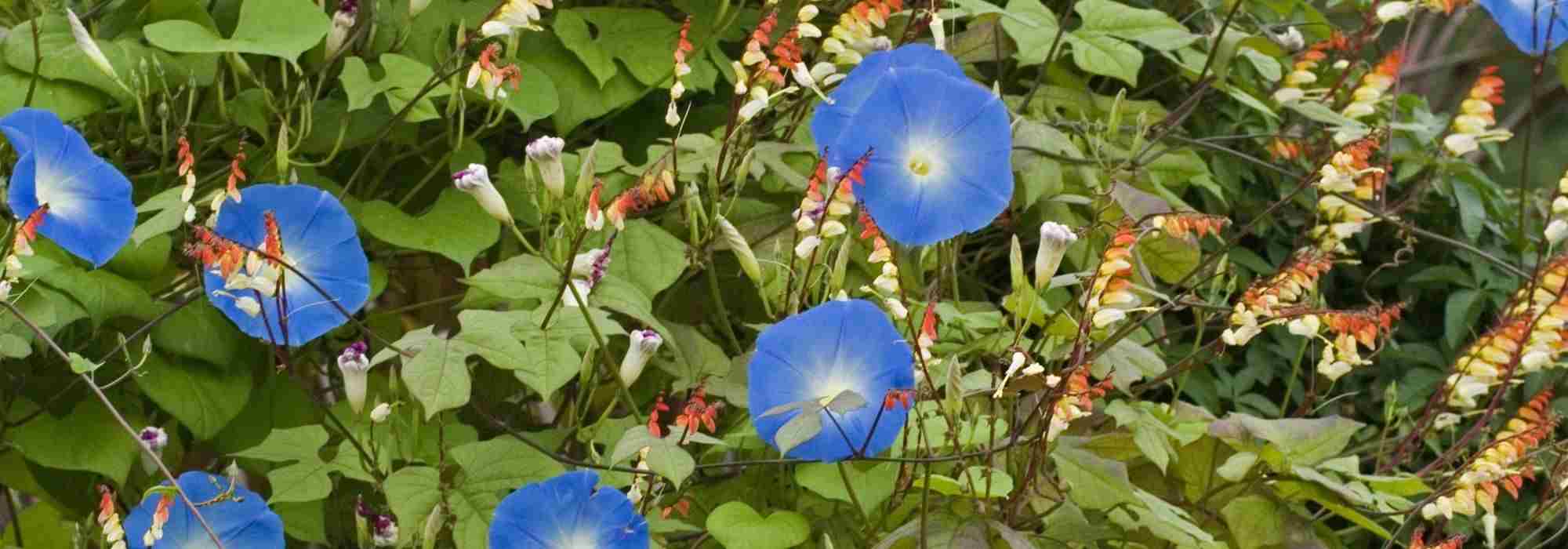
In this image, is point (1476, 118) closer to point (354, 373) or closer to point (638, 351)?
point (638, 351)

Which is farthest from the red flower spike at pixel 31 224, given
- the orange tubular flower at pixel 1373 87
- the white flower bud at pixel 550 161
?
the orange tubular flower at pixel 1373 87

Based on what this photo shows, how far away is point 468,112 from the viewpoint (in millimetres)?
1779

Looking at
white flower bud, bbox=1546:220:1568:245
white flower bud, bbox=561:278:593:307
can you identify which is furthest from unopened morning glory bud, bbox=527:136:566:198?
white flower bud, bbox=1546:220:1568:245

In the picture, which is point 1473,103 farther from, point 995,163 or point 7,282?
point 7,282

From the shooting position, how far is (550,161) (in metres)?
1.25

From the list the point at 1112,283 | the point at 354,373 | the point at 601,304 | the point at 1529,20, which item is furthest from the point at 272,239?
the point at 1529,20

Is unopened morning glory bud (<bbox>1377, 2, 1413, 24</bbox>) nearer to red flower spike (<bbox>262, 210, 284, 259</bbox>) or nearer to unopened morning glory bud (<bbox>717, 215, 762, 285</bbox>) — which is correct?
unopened morning glory bud (<bbox>717, 215, 762, 285</bbox>)

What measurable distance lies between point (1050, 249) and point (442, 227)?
635 mm

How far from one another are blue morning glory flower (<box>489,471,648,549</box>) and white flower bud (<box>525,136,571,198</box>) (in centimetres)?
24

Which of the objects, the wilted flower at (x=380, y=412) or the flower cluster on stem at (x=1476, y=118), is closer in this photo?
the wilted flower at (x=380, y=412)

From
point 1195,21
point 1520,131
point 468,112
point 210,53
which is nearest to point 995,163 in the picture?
point 468,112

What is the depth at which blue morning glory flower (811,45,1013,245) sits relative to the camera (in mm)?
1365

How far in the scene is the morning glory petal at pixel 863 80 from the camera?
4.61 feet

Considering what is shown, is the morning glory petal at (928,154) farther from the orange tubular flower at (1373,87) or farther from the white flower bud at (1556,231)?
the orange tubular flower at (1373,87)
